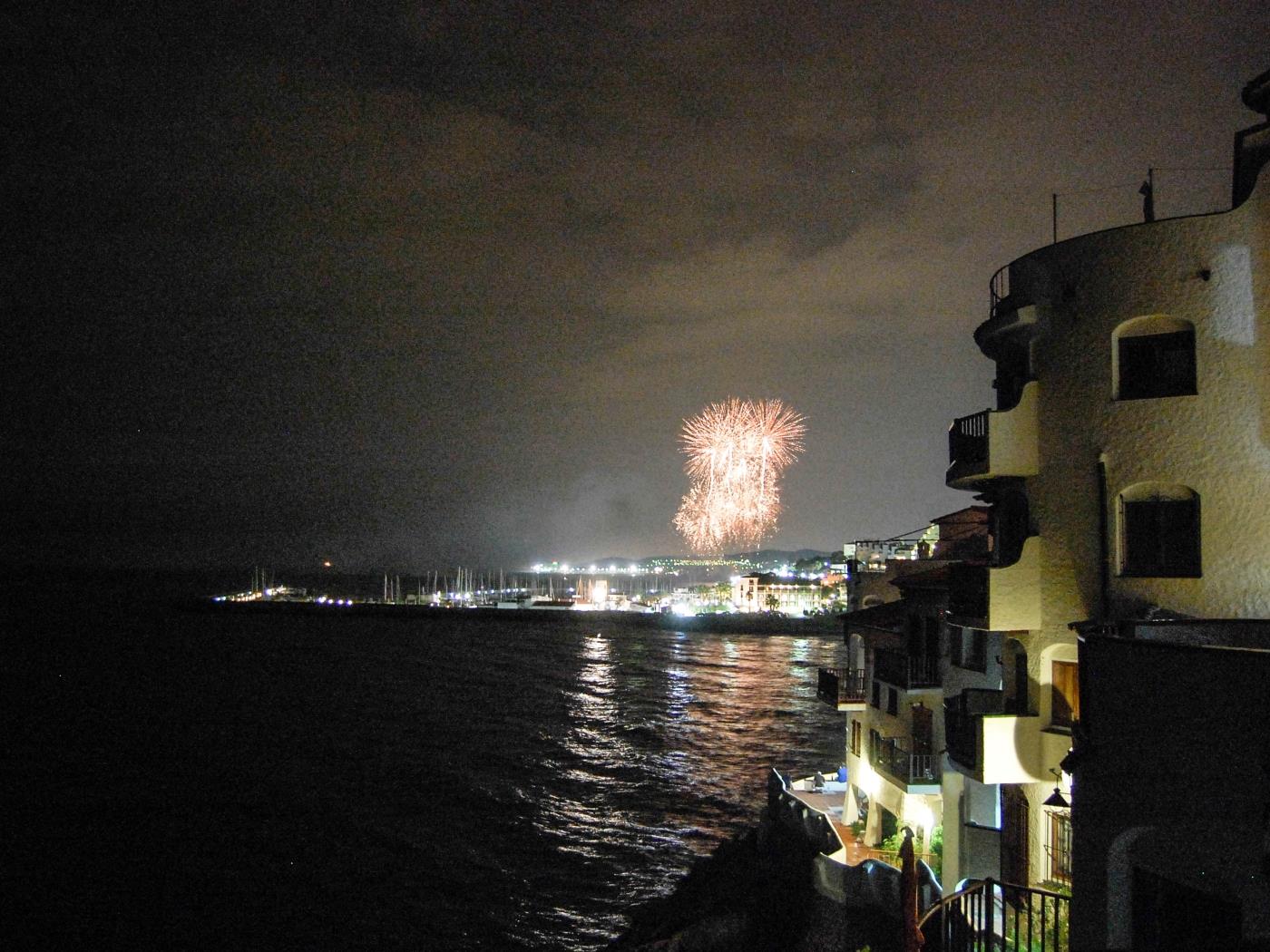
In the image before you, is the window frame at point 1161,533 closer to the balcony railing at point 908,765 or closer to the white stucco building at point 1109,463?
the white stucco building at point 1109,463

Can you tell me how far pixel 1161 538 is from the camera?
51.1ft

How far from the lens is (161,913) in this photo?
32.1 m

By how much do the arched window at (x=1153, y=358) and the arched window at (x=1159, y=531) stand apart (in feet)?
5.53

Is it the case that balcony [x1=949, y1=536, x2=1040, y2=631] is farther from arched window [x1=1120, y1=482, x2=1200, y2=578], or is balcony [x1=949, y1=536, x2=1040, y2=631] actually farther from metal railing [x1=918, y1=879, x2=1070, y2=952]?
metal railing [x1=918, y1=879, x2=1070, y2=952]

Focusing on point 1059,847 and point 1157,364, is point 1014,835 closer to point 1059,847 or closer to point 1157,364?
point 1059,847

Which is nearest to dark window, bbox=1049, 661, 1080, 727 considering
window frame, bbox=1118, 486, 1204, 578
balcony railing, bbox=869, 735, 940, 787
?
window frame, bbox=1118, 486, 1204, 578

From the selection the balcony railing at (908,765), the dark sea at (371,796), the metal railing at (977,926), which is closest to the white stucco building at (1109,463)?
the metal railing at (977,926)

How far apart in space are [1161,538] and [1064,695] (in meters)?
3.35

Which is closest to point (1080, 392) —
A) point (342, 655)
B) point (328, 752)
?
point (328, 752)

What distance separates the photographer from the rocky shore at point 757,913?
20219mm

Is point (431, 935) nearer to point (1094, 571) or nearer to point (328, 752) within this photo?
point (1094, 571)

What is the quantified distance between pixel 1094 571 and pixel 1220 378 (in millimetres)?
3819

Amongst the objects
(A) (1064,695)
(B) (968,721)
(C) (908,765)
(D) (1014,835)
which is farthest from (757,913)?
(A) (1064,695)

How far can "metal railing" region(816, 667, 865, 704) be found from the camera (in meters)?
31.7
